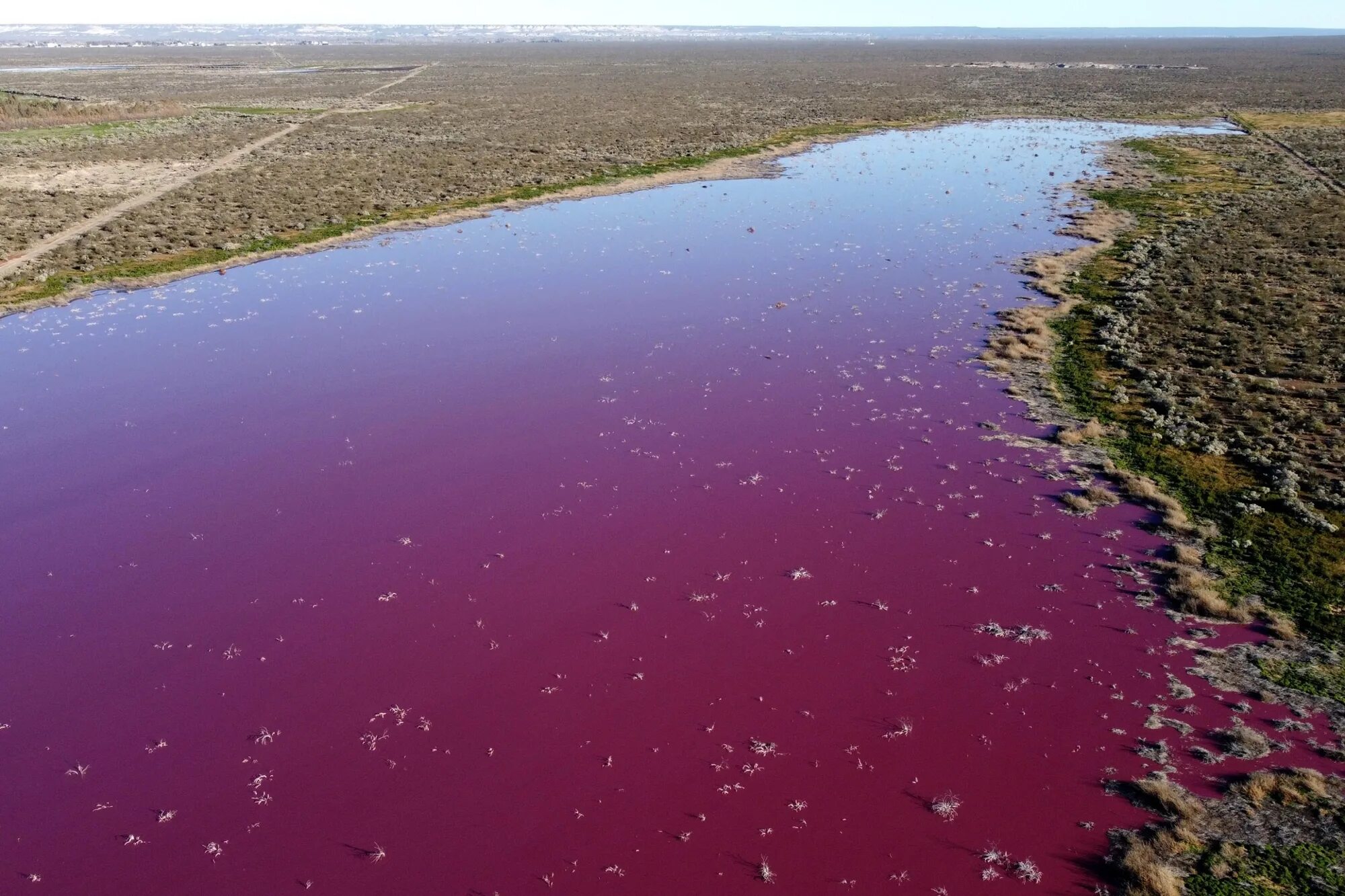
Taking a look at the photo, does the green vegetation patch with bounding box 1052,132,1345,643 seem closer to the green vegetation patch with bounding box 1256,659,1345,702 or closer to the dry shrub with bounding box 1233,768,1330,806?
the green vegetation patch with bounding box 1256,659,1345,702

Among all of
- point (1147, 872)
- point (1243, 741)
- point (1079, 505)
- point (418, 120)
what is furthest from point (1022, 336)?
point (418, 120)

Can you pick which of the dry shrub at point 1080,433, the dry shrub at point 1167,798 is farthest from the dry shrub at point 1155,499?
the dry shrub at point 1167,798

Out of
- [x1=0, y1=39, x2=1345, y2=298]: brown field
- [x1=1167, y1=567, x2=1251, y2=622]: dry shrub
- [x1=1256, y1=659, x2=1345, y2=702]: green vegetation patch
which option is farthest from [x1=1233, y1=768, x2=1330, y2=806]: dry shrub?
A: [x1=0, y1=39, x2=1345, y2=298]: brown field

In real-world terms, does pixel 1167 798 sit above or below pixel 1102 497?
below

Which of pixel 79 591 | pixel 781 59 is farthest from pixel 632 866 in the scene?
pixel 781 59

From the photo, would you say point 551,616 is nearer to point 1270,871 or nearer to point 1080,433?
point 1270,871
